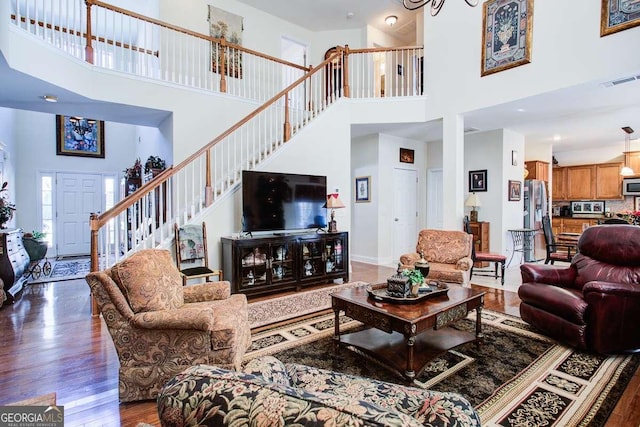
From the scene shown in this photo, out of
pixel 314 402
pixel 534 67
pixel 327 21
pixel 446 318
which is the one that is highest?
pixel 327 21

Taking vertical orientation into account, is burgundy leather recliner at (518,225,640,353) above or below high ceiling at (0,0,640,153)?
below

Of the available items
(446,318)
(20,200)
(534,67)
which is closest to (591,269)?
(446,318)

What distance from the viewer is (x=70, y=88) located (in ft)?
13.8

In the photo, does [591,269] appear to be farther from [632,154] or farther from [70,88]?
[632,154]

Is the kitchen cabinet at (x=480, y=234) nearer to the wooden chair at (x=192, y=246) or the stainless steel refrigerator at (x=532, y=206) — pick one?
the stainless steel refrigerator at (x=532, y=206)

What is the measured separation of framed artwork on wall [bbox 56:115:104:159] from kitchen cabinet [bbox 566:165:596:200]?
12684mm

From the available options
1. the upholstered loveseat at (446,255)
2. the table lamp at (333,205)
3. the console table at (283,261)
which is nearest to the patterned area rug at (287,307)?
the console table at (283,261)

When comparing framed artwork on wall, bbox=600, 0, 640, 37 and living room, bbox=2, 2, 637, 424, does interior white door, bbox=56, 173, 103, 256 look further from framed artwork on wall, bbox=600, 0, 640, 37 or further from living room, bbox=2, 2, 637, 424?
framed artwork on wall, bbox=600, 0, 640, 37

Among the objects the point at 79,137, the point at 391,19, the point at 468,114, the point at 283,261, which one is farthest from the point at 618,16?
the point at 79,137

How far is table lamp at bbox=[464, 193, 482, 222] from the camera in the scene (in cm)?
635

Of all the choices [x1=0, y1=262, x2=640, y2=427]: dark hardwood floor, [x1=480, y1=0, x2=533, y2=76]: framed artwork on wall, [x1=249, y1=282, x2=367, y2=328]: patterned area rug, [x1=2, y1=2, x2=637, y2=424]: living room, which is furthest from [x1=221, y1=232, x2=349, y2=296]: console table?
[x1=480, y1=0, x2=533, y2=76]: framed artwork on wall

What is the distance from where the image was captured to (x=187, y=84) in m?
5.29

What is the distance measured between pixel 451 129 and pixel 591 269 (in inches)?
120

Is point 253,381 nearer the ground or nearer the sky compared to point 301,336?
nearer the sky
